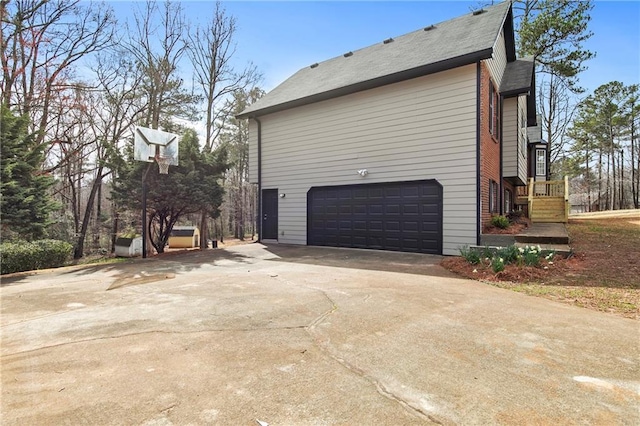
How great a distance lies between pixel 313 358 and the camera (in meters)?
2.69

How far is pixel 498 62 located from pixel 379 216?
22.4 ft

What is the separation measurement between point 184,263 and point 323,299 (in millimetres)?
5261

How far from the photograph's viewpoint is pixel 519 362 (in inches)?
104

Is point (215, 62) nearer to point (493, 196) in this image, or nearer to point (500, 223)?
point (493, 196)

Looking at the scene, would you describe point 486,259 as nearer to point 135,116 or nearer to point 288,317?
point 288,317

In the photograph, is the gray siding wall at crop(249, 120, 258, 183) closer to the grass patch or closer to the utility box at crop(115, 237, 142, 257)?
the utility box at crop(115, 237, 142, 257)

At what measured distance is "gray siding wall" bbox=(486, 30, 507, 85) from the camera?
10.2 meters

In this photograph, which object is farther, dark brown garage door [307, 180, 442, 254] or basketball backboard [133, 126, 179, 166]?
basketball backboard [133, 126, 179, 166]

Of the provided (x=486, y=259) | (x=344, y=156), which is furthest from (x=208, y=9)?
(x=486, y=259)

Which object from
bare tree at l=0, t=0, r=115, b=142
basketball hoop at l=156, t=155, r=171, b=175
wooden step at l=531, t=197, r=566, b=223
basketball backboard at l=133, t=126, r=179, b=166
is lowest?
wooden step at l=531, t=197, r=566, b=223

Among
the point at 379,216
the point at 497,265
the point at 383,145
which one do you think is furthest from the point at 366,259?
the point at 383,145

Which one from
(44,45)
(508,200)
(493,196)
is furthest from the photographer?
(508,200)

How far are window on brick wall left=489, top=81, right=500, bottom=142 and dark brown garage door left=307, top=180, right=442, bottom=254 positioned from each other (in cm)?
319

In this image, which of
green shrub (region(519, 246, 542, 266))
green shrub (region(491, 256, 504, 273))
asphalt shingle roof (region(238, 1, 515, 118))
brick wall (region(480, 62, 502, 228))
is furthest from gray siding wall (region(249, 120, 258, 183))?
green shrub (region(519, 246, 542, 266))
